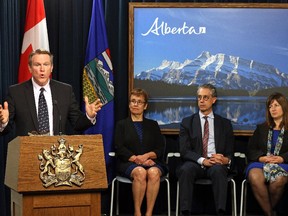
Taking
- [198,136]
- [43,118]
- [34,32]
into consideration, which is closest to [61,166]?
[43,118]

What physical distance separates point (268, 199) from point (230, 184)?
757 mm

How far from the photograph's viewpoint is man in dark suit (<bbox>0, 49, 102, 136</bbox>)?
158 inches

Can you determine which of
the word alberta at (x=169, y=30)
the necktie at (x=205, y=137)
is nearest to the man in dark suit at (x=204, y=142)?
the necktie at (x=205, y=137)

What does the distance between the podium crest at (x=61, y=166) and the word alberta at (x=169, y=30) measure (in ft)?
10.1

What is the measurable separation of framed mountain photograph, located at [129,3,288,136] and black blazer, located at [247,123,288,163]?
36 cm

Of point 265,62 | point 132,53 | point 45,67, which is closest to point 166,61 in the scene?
point 132,53

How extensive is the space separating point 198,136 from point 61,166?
2.72m

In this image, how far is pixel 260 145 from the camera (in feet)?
19.2

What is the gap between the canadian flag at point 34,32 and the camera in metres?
6.07

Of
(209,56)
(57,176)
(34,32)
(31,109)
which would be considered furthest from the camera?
(209,56)

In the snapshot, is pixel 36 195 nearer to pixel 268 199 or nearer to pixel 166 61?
pixel 268 199

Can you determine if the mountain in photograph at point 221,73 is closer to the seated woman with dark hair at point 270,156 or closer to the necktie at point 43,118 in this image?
the seated woman with dark hair at point 270,156

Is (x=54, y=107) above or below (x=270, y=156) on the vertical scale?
above

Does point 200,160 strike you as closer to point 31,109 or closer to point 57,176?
point 31,109
